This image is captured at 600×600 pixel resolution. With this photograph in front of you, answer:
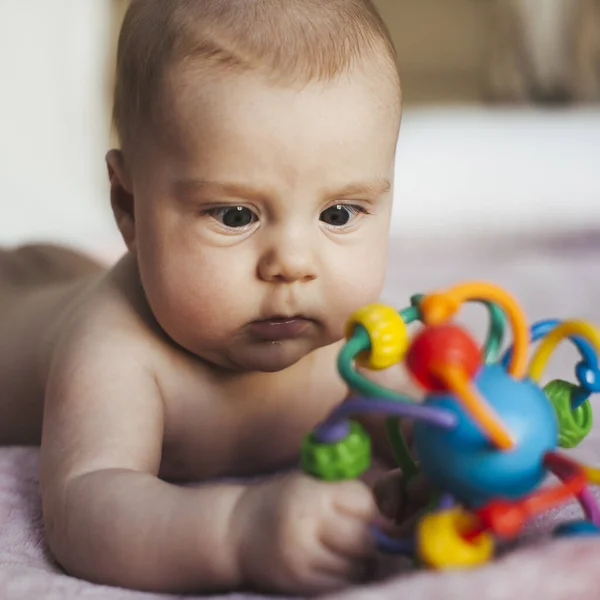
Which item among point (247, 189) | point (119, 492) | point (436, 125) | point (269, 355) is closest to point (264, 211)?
point (247, 189)

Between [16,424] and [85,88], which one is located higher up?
[85,88]

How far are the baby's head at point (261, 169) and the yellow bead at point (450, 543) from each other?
0.82 feet

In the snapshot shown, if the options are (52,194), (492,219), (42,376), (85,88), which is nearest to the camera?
(42,376)

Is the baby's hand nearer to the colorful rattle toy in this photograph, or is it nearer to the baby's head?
the colorful rattle toy

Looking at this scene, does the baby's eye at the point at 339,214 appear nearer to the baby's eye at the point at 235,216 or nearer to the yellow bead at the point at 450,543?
the baby's eye at the point at 235,216

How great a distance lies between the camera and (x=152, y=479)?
0.71 meters

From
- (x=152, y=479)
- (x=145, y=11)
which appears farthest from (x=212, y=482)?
(x=145, y=11)

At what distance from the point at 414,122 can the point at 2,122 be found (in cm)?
109

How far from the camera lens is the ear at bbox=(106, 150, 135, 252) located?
0.90 metres

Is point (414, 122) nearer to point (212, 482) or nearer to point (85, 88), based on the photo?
point (85, 88)

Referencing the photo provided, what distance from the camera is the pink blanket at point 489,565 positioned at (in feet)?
→ 1.77

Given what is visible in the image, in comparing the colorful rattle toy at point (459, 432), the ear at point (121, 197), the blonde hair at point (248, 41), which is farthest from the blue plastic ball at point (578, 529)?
the ear at point (121, 197)

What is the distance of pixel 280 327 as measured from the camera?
792 mm

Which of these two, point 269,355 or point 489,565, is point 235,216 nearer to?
point 269,355
